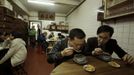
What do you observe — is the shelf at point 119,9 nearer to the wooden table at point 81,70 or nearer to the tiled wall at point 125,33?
the tiled wall at point 125,33

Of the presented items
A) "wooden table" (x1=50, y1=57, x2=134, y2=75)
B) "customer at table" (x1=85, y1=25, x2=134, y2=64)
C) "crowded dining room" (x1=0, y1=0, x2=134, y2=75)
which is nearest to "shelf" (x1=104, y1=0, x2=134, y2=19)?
"crowded dining room" (x1=0, y1=0, x2=134, y2=75)

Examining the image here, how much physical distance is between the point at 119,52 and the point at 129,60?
0.53m

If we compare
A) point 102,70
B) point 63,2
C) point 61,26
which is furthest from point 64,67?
point 61,26

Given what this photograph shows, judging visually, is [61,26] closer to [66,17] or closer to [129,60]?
[66,17]

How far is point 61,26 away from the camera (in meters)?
9.33

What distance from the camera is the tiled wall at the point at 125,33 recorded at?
2916mm

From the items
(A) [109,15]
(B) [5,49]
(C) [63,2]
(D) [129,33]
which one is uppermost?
(C) [63,2]

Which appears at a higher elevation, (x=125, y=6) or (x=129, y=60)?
(x=125, y=6)

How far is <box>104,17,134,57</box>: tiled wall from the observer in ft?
9.57

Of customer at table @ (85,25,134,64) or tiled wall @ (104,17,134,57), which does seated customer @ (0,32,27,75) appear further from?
tiled wall @ (104,17,134,57)

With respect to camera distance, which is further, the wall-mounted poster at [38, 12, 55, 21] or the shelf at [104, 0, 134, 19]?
the wall-mounted poster at [38, 12, 55, 21]

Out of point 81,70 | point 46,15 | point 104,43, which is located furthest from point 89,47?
point 46,15

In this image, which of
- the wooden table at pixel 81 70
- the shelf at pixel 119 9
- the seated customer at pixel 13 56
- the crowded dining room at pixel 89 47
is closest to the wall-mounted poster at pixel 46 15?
the crowded dining room at pixel 89 47

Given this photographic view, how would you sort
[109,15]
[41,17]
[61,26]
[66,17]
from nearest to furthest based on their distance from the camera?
[109,15], [61,26], [41,17], [66,17]
